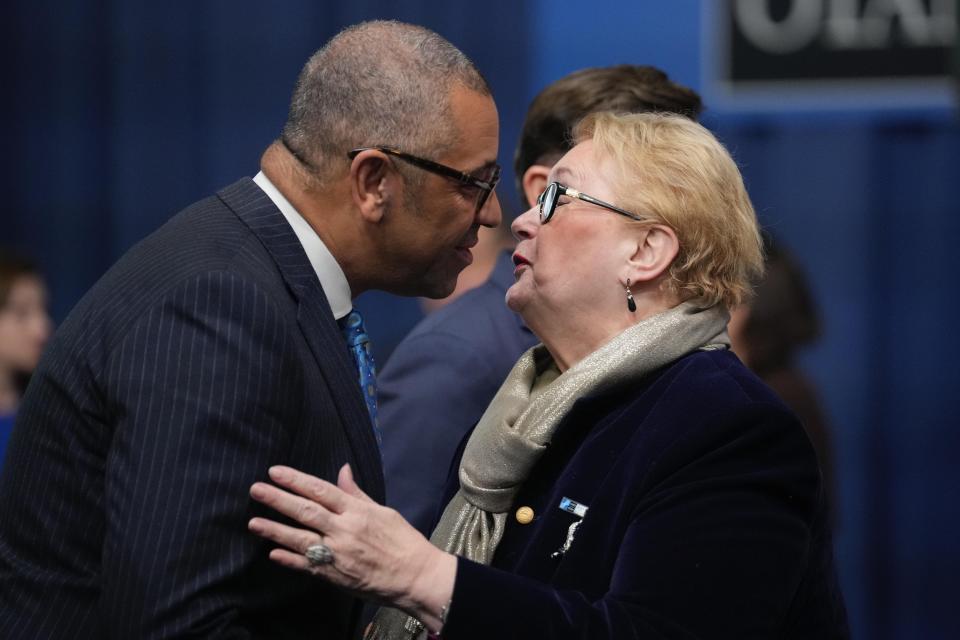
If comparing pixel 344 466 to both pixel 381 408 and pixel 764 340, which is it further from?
pixel 764 340

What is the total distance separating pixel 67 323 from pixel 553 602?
0.71 metres

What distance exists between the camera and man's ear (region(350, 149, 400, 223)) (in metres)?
1.82

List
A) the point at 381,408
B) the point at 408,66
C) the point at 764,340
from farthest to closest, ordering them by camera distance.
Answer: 1. the point at 764,340
2. the point at 381,408
3. the point at 408,66

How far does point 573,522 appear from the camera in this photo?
5.74ft

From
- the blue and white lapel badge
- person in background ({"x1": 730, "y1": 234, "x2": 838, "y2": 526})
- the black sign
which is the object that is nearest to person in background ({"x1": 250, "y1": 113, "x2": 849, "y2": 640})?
the blue and white lapel badge

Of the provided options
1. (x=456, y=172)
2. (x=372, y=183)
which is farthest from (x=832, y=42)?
(x=372, y=183)

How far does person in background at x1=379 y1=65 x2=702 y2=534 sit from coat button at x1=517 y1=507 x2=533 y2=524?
18.2 inches

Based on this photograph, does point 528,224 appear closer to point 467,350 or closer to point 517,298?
point 517,298

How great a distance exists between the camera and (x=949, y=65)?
443 cm

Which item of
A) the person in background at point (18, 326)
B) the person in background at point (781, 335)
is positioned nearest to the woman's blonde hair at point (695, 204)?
the person in background at point (781, 335)

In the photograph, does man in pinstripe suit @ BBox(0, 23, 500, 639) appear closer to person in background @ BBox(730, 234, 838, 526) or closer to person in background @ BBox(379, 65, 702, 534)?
person in background @ BBox(379, 65, 702, 534)

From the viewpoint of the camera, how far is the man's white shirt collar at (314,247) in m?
1.84

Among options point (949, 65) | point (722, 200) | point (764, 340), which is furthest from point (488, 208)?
point (949, 65)

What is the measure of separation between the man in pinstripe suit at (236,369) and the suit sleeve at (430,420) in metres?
0.43
